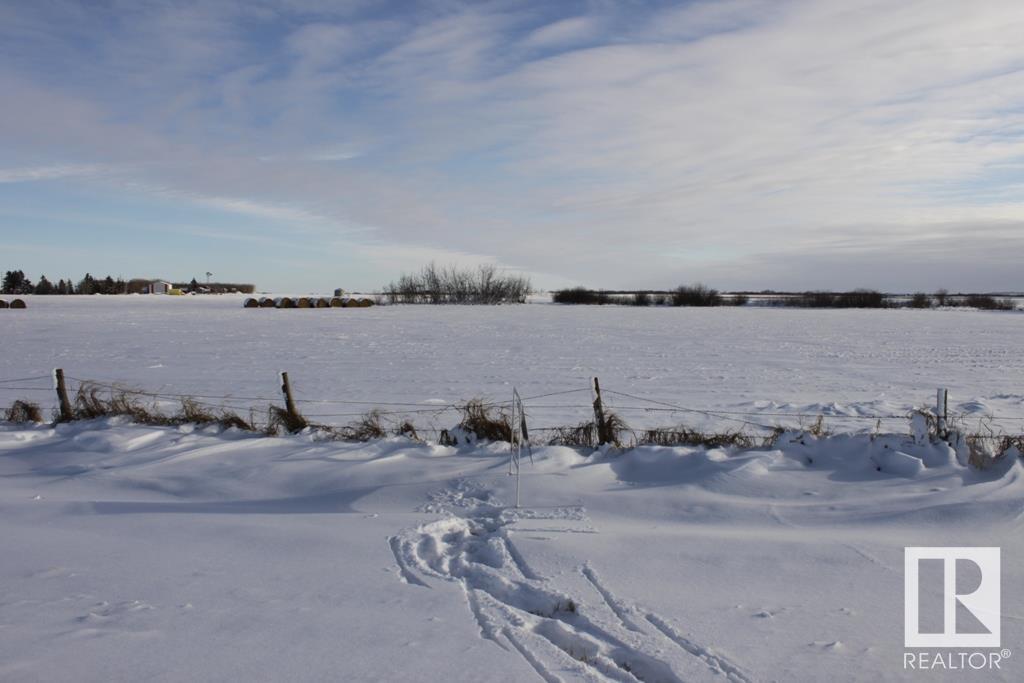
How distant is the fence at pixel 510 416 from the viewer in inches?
299

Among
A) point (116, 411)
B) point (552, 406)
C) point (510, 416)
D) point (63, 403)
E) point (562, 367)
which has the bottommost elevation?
point (552, 406)

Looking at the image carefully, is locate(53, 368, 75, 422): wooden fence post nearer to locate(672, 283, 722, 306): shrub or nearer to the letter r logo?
the letter r logo

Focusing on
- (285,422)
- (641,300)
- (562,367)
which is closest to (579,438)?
(285,422)

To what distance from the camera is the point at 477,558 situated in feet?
15.8

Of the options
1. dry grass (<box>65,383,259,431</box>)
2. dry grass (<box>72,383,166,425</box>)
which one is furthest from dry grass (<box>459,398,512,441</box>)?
dry grass (<box>72,383,166,425</box>)

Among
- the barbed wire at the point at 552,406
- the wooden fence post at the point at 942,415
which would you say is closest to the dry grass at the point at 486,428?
the barbed wire at the point at 552,406

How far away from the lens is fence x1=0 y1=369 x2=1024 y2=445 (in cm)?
761

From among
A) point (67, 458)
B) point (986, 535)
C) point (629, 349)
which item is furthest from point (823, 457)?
point (629, 349)

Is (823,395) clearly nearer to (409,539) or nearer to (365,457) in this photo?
(365,457)

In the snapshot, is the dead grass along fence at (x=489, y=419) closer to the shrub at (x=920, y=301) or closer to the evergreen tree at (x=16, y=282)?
the shrub at (x=920, y=301)

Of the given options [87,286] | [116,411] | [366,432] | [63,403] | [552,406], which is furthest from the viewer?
[87,286]

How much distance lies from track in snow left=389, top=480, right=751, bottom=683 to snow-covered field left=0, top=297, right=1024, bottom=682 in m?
0.02

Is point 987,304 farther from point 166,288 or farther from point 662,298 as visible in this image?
point 166,288

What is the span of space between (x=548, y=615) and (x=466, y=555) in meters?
0.98
